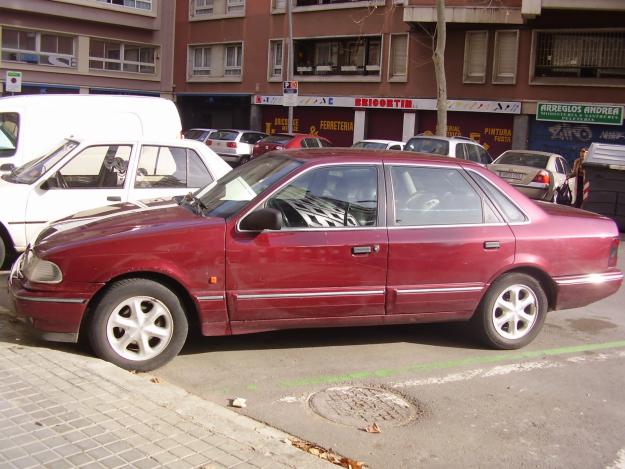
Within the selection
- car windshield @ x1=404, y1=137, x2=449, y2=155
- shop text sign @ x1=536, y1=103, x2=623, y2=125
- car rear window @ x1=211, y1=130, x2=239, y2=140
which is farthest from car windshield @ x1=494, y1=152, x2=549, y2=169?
car rear window @ x1=211, y1=130, x2=239, y2=140

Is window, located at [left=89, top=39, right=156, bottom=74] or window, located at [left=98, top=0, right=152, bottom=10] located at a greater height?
window, located at [left=98, top=0, right=152, bottom=10]

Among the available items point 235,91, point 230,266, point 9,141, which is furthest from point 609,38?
point 230,266

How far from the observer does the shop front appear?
23.9 metres

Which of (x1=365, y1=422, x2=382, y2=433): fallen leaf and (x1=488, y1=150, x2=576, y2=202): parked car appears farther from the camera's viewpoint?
(x1=488, y1=150, x2=576, y2=202): parked car

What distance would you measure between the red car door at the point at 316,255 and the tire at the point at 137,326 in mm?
461

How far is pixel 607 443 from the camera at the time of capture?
4.21 meters

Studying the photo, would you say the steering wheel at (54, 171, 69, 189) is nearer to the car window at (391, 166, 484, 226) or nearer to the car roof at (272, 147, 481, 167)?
the car roof at (272, 147, 481, 167)

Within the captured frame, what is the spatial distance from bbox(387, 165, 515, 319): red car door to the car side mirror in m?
0.98

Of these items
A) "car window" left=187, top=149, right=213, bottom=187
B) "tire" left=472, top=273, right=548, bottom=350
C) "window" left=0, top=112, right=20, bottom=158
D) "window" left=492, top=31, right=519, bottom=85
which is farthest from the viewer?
"window" left=492, top=31, right=519, bottom=85

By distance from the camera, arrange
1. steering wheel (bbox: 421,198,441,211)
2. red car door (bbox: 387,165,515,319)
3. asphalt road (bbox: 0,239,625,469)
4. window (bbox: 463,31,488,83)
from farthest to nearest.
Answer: window (bbox: 463,31,488,83), steering wheel (bbox: 421,198,441,211), red car door (bbox: 387,165,515,319), asphalt road (bbox: 0,239,625,469)

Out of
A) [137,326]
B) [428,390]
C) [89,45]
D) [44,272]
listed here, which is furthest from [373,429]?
[89,45]

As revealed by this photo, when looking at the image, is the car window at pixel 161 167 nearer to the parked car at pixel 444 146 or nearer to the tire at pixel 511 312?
the tire at pixel 511 312

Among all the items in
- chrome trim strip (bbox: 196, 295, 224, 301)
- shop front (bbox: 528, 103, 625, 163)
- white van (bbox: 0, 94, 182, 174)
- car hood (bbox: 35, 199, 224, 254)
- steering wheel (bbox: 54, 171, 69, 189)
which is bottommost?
chrome trim strip (bbox: 196, 295, 224, 301)

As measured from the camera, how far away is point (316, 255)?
5223 mm
